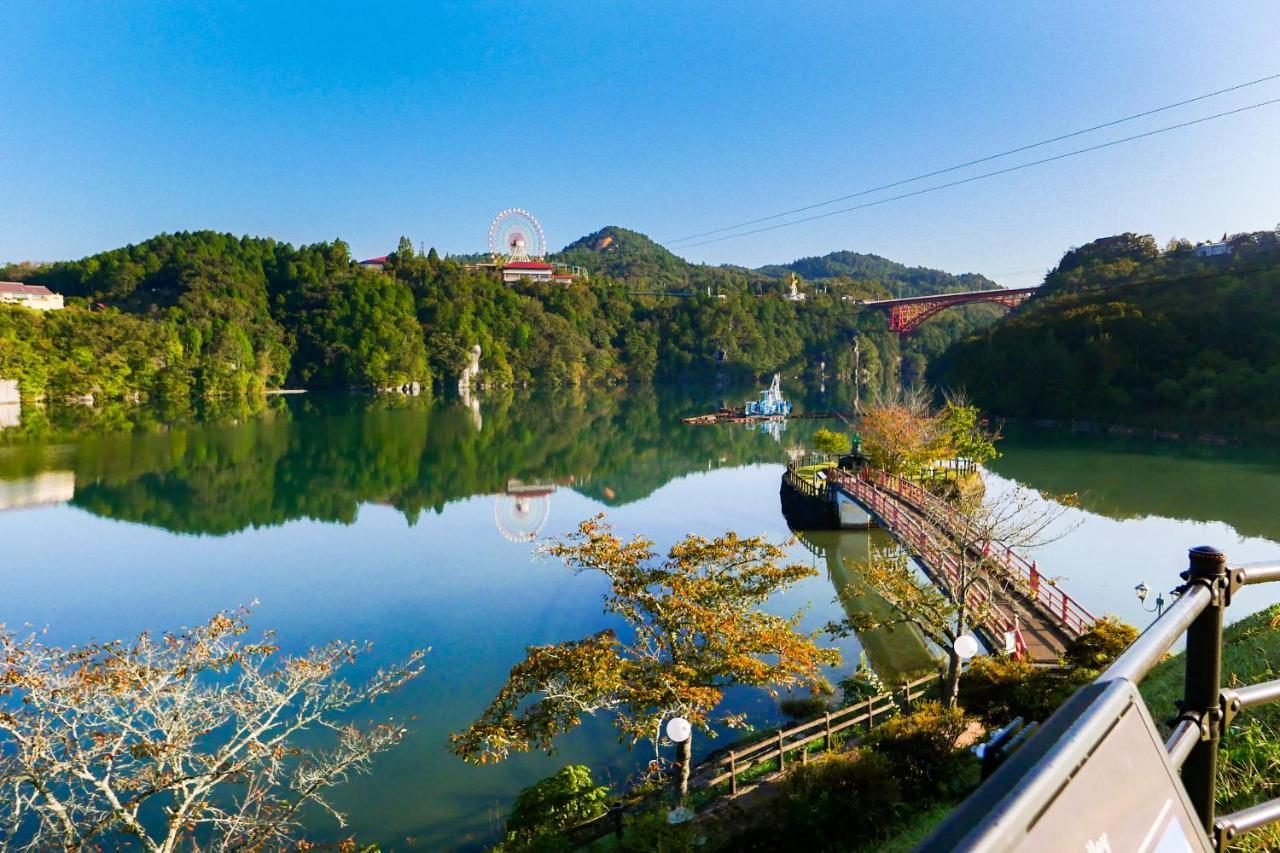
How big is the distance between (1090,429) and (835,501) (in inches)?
1124

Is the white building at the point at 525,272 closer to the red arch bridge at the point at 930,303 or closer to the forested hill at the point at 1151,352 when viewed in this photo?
the red arch bridge at the point at 930,303

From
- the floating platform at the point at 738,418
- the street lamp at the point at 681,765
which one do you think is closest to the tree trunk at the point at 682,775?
the street lamp at the point at 681,765

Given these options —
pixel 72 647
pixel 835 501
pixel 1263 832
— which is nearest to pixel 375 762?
pixel 72 647

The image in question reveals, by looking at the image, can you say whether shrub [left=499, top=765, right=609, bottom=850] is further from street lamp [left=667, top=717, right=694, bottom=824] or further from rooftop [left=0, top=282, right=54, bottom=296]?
rooftop [left=0, top=282, right=54, bottom=296]

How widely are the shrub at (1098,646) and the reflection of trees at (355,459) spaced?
19094 mm

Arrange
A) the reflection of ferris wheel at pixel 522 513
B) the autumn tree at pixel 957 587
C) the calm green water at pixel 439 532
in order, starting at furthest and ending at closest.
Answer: the reflection of ferris wheel at pixel 522 513 → the calm green water at pixel 439 532 → the autumn tree at pixel 957 587

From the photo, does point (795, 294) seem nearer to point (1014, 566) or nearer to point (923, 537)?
point (923, 537)

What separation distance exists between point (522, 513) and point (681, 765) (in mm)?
17676

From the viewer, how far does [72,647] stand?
13570 millimetres

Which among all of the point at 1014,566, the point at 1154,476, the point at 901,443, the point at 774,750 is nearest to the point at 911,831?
the point at 774,750

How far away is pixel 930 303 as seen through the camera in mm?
82000

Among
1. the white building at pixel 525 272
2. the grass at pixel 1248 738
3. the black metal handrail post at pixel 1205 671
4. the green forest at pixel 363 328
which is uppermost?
the white building at pixel 525 272

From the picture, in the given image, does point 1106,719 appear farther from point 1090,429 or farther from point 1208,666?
point 1090,429

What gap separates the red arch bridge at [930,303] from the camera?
2872 inches
